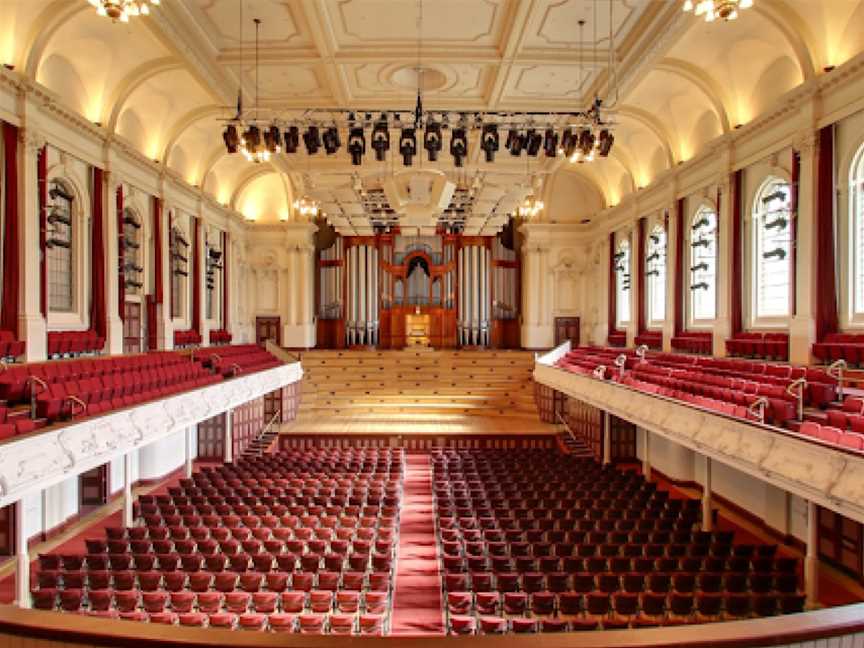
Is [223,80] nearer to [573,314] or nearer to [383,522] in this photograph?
[383,522]

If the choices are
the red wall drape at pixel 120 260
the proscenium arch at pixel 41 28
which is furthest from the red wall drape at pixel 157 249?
the proscenium arch at pixel 41 28

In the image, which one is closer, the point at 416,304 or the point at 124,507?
the point at 124,507

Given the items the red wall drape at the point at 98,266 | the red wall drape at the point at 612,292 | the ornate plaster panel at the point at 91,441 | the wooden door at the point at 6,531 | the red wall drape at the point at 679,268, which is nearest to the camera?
the ornate plaster panel at the point at 91,441

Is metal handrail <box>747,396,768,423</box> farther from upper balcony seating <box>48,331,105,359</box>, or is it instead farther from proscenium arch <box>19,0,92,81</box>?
proscenium arch <box>19,0,92,81</box>

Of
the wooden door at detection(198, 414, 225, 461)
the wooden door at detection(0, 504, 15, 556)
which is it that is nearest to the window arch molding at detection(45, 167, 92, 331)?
the wooden door at detection(0, 504, 15, 556)

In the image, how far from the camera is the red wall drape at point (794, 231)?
410 inches

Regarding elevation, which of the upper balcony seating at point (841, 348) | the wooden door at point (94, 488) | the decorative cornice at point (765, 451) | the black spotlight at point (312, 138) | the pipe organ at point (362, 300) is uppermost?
the black spotlight at point (312, 138)

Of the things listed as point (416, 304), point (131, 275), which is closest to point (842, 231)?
point (131, 275)

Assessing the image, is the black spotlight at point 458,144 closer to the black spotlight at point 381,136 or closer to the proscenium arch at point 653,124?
the black spotlight at point 381,136

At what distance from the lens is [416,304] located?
957 inches

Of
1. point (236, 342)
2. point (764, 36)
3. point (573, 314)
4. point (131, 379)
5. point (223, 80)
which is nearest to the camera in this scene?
point (131, 379)

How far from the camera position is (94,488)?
11.7m

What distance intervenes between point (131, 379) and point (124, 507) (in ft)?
6.91

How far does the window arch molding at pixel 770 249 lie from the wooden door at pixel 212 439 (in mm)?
13289
